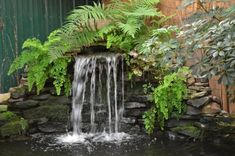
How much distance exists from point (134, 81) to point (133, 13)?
3.96 ft

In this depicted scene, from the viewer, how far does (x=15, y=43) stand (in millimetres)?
8453

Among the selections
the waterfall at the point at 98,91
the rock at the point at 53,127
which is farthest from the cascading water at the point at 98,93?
the rock at the point at 53,127

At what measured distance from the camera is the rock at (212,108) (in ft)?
21.6

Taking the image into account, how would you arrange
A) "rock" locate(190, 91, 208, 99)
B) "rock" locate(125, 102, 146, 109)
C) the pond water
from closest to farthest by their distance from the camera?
the pond water < "rock" locate(190, 91, 208, 99) < "rock" locate(125, 102, 146, 109)

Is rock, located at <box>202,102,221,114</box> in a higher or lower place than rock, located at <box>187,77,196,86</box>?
lower

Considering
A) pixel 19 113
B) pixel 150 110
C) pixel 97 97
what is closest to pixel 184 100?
pixel 150 110

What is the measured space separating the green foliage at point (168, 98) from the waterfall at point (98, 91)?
63 cm

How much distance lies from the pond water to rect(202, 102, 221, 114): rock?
1.62ft

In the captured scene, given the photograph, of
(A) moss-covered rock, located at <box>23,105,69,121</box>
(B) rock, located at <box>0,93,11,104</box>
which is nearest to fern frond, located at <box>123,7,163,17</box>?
(A) moss-covered rock, located at <box>23,105,69,121</box>

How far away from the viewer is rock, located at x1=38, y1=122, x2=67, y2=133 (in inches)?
292

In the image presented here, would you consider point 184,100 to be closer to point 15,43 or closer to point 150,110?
point 150,110

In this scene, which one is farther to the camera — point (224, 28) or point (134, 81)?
point (134, 81)

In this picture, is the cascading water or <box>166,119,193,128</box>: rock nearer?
<box>166,119,193,128</box>: rock

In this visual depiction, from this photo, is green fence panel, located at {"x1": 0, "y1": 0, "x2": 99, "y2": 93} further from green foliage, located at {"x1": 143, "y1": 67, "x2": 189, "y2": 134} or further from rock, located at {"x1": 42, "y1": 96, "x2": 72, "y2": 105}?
green foliage, located at {"x1": 143, "y1": 67, "x2": 189, "y2": 134}
